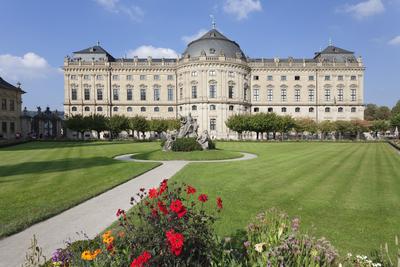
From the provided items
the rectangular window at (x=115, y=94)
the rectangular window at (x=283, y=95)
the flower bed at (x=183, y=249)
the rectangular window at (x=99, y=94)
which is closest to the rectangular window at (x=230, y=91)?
the rectangular window at (x=283, y=95)

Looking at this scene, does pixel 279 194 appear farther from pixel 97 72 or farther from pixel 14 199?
pixel 97 72

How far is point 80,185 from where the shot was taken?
13.5 m

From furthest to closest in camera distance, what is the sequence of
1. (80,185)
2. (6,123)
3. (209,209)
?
(6,123) → (80,185) → (209,209)

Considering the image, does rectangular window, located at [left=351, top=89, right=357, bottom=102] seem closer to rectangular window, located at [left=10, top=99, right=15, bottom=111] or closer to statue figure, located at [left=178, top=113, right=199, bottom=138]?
statue figure, located at [left=178, top=113, right=199, bottom=138]

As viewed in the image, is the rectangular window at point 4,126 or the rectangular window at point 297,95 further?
the rectangular window at point 297,95

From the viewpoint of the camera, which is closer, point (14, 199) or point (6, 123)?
point (14, 199)

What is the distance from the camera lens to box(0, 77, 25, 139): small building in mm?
51562

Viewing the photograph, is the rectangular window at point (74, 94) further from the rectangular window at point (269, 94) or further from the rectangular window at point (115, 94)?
the rectangular window at point (269, 94)

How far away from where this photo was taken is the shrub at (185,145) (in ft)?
92.1

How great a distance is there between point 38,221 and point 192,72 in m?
61.9

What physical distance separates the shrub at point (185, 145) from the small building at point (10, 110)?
4013cm

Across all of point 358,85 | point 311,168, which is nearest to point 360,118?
point 358,85

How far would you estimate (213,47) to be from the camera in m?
67.7

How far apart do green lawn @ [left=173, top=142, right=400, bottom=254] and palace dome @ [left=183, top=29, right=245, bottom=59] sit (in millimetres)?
53638
